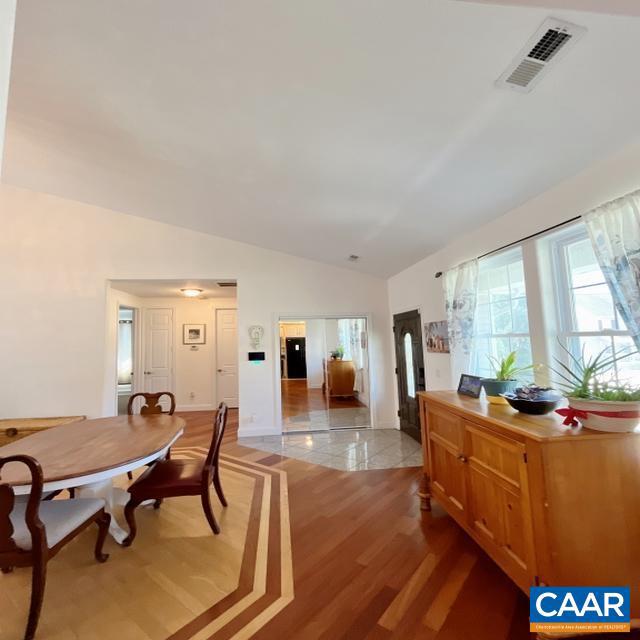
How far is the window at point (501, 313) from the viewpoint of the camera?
2531mm

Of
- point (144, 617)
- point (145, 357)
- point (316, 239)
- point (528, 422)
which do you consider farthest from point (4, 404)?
point (528, 422)

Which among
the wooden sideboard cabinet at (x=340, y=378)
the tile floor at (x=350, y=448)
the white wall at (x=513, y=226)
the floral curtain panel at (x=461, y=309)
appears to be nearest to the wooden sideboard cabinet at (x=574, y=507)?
the white wall at (x=513, y=226)

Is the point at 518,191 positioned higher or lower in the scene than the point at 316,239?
lower

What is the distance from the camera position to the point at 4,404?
413cm

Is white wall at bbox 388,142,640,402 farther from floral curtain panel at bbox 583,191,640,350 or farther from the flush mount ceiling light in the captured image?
the flush mount ceiling light

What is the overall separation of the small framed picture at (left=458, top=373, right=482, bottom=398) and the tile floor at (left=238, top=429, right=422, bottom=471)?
4.64ft

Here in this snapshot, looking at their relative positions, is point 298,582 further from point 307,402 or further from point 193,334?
point 193,334

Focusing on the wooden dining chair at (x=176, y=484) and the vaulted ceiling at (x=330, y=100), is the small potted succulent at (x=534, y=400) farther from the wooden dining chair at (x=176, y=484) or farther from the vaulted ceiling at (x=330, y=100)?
the wooden dining chair at (x=176, y=484)

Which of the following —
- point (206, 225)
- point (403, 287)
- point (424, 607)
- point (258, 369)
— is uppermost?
point (206, 225)

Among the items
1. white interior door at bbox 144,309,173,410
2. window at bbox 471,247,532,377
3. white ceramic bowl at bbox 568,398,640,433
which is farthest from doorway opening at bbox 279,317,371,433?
white ceramic bowl at bbox 568,398,640,433

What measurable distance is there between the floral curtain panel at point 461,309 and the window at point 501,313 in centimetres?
12

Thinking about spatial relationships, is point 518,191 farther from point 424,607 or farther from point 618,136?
point 424,607

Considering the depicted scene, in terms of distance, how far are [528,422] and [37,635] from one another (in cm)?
252

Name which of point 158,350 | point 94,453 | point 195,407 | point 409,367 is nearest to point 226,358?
point 195,407
